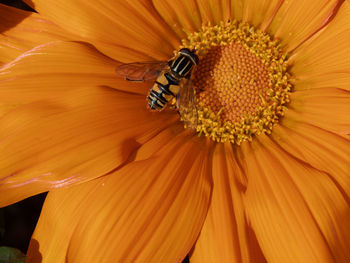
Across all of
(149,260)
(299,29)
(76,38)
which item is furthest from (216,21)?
(149,260)

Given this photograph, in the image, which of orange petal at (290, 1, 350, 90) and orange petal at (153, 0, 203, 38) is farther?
orange petal at (153, 0, 203, 38)

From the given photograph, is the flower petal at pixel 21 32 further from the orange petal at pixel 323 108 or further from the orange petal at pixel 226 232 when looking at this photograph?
the orange petal at pixel 323 108

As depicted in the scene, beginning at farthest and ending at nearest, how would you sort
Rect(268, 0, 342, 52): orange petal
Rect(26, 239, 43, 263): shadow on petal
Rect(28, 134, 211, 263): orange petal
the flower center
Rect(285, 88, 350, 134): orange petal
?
the flower center < Rect(268, 0, 342, 52): orange petal < Rect(285, 88, 350, 134): orange petal < Rect(26, 239, 43, 263): shadow on petal < Rect(28, 134, 211, 263): orange petal

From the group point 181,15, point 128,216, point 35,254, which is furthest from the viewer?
point 181,15

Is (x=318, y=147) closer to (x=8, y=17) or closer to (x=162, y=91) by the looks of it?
(x=162, y=91)

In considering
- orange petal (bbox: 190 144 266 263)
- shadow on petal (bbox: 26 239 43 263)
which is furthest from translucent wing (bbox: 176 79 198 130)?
shadow on petal (bbox: 26 239 43 263)

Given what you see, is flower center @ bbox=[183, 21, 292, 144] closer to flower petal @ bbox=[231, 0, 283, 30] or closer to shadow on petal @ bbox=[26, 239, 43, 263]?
flower petal @ bbox=[231, 0, 283, 30]

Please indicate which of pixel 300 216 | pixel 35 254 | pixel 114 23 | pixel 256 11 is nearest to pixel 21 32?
pixel 114 23
